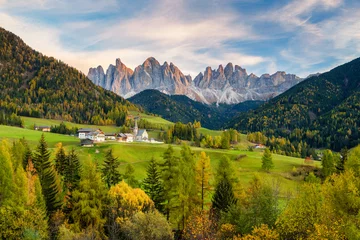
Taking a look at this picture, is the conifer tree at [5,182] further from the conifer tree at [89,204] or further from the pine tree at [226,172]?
the pine tree at [226,172]

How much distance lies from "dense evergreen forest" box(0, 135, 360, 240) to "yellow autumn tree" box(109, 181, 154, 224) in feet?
0.55

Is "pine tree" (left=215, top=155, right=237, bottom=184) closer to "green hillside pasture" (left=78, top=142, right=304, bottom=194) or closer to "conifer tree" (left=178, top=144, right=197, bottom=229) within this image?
"conifer tree" (left=178, top=144, right=197, bottom=229)

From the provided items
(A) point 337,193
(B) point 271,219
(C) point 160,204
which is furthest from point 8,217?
(A) point 337,193

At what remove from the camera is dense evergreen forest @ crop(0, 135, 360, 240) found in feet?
103

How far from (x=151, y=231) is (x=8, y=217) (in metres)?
21.0

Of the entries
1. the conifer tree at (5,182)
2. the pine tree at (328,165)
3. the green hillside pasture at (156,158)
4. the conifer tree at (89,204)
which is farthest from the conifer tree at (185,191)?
the pine tree at (328,165)

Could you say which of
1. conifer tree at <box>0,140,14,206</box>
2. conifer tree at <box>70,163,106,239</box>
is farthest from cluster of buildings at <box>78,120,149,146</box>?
conifer tree at <box>0,140,14,206</box>

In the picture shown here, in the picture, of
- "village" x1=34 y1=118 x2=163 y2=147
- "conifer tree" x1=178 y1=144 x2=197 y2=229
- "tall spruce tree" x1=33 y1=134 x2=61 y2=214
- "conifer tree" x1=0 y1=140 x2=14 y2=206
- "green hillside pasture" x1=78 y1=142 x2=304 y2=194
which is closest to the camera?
"conifer tree" x1=0 y1=140 x2=14 y2=206

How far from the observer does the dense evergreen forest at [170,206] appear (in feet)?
103

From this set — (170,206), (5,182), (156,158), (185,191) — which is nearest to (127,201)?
(170,206)

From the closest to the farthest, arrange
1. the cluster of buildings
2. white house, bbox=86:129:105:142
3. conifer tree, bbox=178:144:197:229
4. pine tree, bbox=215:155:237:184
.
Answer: conifer tree, bbox=178:144:197:229, pine tree, bbox=215:155:237:184, white house, bbox=86:129:105:142, the cluster of buildings

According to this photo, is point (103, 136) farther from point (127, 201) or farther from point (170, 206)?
point (170, 206)

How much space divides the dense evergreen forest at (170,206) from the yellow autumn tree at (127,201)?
167 mm

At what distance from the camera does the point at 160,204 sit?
55.0m
